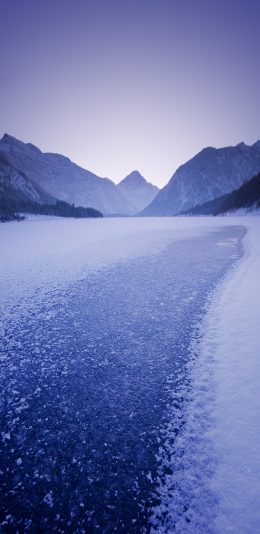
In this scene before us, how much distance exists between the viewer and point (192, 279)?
34.9 ft

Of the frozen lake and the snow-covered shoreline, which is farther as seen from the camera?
the frozen lake

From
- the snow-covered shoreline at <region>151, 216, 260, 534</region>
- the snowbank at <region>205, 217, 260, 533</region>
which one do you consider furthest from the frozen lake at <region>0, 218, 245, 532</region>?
the snowbank at <region>205, 217, 260, 533</region>

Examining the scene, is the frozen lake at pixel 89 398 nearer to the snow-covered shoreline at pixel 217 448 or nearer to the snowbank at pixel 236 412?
the snow-covered shoreline at pixel 217 448

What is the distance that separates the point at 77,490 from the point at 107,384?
1.79m

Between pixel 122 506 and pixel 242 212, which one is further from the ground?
pixel 242 212

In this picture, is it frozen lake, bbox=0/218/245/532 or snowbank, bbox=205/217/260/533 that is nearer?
snowbank, bbox=205/217/260/533

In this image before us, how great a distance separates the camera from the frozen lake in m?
2.57

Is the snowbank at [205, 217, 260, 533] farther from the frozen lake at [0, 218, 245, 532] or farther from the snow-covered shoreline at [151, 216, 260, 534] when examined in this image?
the frozen lake at [0, 218, 245, 532]

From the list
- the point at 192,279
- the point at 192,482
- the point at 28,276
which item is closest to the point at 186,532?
the point at 192,482

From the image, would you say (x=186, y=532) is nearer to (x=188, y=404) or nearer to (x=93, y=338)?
(x=188, y=404)

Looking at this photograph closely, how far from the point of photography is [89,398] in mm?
4086

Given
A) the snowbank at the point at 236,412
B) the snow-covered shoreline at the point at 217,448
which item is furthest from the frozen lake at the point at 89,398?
the snowbank at the point at 236,412

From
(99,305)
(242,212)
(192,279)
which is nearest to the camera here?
(99,305)

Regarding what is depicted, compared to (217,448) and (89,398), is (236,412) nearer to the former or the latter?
(217,448)
